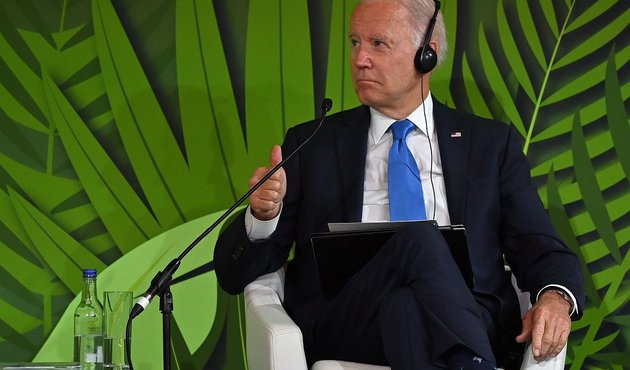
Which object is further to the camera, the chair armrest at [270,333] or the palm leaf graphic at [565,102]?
the palm leaf graphic at [565,102]

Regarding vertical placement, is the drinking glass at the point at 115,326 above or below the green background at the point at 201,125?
below

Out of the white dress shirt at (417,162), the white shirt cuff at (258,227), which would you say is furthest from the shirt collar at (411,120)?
the white shirt cuff at (258,227)

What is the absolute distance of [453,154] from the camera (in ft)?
9.66

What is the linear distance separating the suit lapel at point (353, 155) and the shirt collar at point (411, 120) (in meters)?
0.02

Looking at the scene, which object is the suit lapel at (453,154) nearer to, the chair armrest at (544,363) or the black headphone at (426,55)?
the black headphone at (426,55)

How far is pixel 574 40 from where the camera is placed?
3668mm

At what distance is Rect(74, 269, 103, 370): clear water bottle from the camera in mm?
3105

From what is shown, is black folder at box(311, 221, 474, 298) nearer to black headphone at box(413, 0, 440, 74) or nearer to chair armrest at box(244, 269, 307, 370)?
chair armrest at box(244, 269, 307, 370)

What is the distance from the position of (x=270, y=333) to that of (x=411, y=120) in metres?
0.90

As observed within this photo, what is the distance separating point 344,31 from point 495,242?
1.12 metres

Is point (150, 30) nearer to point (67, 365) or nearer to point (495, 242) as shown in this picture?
point (67, 365)

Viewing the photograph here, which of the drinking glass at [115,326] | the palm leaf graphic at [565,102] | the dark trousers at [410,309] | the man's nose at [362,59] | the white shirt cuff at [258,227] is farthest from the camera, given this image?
the palm leaf graphic at [565,102]

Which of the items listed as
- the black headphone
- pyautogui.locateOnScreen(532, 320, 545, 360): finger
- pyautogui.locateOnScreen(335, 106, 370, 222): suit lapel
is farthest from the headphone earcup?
pyautogui.locateOnScreen(532, 320, 545, 360): finger

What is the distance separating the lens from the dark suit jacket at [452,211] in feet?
9.18
